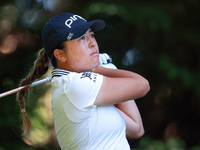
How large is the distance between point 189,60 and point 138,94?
92cm

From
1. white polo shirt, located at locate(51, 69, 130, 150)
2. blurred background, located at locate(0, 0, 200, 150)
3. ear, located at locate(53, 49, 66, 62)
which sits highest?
ear, located at locate(53, 49, 66, 62)

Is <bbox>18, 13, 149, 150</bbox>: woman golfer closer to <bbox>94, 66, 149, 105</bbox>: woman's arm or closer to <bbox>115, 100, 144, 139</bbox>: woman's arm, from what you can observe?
<bbox>94, 66, 149, 105</bbox>: woman's arm

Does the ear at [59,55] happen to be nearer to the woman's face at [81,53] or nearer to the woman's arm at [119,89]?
the woman's face at [81,53]

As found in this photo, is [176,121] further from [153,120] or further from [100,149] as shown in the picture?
[100,149]

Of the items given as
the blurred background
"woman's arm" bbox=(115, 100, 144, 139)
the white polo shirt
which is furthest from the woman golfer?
the blurred background

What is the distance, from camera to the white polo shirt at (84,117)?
0.81 meters

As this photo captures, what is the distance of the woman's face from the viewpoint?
0.93 m

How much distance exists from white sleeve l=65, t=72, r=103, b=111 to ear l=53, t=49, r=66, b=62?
6.7 inches

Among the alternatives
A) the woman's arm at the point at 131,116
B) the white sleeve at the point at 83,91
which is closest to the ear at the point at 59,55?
the white sleeve at the point at 83,91

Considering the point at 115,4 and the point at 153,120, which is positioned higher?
the point at 115,4

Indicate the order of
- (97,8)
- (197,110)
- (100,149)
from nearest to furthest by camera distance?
(100,149)
(197,110)
(97,8)

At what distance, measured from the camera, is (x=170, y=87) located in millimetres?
1687

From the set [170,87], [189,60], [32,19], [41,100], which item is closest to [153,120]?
[170,87]

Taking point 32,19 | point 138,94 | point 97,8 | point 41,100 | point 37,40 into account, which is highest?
point 138,94
